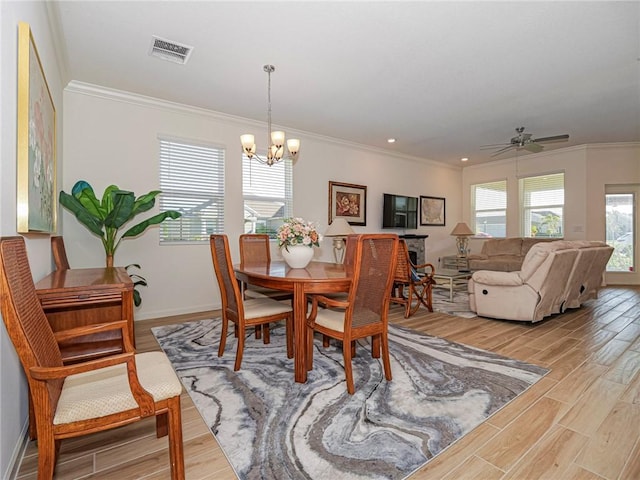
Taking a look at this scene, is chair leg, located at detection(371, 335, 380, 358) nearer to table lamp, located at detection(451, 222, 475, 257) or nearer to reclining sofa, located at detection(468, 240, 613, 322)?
reclining sofa, located at detection(468, 240, 613, 322)

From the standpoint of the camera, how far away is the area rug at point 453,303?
4310mm

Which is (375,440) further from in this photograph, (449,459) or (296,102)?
(296,102)

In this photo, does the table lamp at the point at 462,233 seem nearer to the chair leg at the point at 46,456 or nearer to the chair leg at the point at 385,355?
the chair leg at the point at 385,355

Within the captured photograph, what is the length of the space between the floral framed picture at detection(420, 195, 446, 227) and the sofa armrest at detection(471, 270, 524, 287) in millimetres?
3540

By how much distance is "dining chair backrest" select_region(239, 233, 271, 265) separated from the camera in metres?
3.74

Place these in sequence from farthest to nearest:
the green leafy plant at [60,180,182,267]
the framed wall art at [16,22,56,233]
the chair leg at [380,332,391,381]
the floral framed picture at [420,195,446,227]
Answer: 1. the floral framed picture at [420,195,446,227]
2. the green leafy plant at [60,180,182,267]
3. the chair leg at [380,332,391,381]
4. the framed wall art at [16,22,56,233]

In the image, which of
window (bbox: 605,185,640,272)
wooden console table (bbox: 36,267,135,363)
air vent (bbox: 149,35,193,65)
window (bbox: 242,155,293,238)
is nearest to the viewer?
wooden console table (bbox: 36,267,135,363)

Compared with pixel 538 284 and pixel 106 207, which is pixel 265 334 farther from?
pixel 538 284

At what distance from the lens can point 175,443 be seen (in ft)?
4.32

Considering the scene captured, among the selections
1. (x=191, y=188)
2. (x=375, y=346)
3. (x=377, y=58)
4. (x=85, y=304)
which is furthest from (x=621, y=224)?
(x=85, y=304)

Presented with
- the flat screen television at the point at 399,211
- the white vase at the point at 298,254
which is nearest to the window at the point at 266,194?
the white vase at the point at 298,254

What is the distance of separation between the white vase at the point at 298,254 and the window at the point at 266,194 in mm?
2098

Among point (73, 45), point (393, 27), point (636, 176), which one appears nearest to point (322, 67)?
point (393, 27)

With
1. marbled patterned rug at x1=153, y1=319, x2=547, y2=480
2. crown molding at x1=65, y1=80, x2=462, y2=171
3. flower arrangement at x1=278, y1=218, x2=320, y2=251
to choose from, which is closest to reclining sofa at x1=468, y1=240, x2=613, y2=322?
marbled patterned rug at x1=153, y1=319, x2=547, y2=480
